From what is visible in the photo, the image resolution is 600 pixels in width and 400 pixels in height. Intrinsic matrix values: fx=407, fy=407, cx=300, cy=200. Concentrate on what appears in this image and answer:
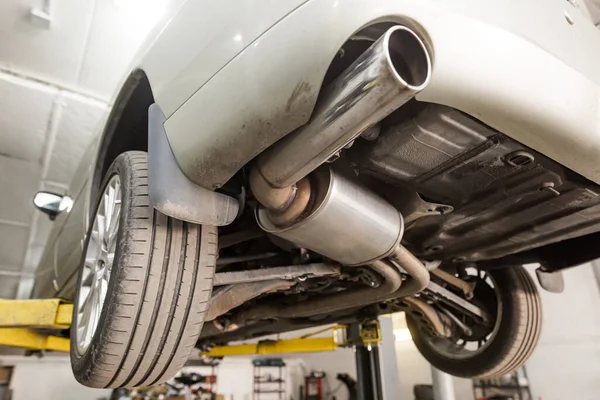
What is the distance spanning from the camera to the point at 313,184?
1.11m

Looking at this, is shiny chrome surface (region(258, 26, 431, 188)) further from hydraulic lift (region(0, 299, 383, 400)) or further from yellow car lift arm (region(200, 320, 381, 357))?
yellow car lift arm (region(200, 320, 381, 357))

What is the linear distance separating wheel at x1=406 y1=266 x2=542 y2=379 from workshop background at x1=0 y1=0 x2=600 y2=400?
626 mm

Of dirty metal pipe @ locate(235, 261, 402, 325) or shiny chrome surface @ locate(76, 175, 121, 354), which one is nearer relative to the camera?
shiny chrome surface @ locate(76, 175, 121, 354)

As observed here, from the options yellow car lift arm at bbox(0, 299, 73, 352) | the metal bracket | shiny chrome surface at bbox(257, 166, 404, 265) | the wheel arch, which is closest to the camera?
shiny chrome surface at bbox(257, 166, 404, 265)

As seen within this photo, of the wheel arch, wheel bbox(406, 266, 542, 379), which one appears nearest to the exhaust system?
the wheel arch

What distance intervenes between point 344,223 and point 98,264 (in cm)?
88

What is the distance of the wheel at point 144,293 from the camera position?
1095 millimetres

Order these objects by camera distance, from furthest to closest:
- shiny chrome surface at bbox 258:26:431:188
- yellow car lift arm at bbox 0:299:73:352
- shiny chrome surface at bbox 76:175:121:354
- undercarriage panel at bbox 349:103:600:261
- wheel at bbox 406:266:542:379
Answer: wheel at bbox 406:266:542:379
yellow car lift arm at bbox 0:299:73:352
shiny chrome surface at bbox 76:175:121:354
undercarriage panel at bbox 349:103:600:261
shiny chrome surface at bbox 258:26:431:188

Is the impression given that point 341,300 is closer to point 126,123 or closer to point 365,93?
point 126,123

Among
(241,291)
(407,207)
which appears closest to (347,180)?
(407,207)

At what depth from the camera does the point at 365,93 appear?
0.71m

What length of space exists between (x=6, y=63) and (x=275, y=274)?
2.24 metres

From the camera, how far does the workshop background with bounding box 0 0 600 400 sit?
2193 mm

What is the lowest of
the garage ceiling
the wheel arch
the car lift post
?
the car lift post
